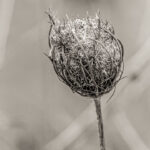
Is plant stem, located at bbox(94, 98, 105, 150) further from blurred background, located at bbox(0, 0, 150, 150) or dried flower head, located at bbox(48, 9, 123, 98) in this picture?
blurred background, located at bbox(0, 0, 150, 150)

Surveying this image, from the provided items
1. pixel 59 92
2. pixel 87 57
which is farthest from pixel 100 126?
pixel 59 92

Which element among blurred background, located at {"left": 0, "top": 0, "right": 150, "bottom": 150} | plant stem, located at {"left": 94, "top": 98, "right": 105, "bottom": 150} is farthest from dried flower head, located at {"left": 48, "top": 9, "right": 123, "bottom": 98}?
blurred background, located at {"left": 0, "top": 0, "right": 150, "bottom": 150}

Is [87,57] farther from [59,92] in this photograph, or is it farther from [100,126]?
[59,92]

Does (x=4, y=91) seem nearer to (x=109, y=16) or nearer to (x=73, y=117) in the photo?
(x=73, y=117)

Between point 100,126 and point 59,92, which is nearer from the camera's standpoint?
point 100,126

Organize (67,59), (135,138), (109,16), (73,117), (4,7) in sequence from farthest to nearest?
(109,16)
(73,117)
(135,138)
(4,7)
(67,59)

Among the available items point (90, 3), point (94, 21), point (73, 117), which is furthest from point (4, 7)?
point (94, 21)
